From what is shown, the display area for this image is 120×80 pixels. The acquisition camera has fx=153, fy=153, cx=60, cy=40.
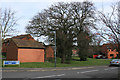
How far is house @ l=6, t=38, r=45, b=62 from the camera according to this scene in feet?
101

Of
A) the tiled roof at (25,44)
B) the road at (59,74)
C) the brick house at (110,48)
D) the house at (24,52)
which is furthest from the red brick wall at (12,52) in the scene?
the brick house at (110,48)

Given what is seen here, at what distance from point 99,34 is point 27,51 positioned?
2616cm

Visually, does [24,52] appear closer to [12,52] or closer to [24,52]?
[24,52]

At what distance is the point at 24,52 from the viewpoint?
1244 inches

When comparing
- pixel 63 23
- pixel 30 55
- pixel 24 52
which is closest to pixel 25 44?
pixel 24 52

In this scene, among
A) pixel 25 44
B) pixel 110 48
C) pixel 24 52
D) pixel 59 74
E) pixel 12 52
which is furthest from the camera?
pixel 25 44

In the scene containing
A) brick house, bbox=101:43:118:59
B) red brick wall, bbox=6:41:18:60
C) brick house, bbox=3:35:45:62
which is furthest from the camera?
red brick wall, bbox=6:41:18:60

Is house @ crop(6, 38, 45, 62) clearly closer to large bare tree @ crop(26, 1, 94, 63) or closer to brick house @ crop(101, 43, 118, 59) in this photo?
large bare tree @ crop(26, 1, 94, 63)

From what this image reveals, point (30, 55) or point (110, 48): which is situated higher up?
point (110, 48)

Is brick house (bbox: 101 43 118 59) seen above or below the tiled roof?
below

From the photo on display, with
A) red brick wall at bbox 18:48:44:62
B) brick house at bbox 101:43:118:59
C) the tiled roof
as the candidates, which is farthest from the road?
the tiled roof

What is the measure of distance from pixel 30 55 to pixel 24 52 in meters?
1.56

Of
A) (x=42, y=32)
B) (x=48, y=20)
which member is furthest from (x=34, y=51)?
(x=48, y=20)

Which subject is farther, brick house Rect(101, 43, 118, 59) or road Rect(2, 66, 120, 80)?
road Rect(2, 66, 120, 80)
